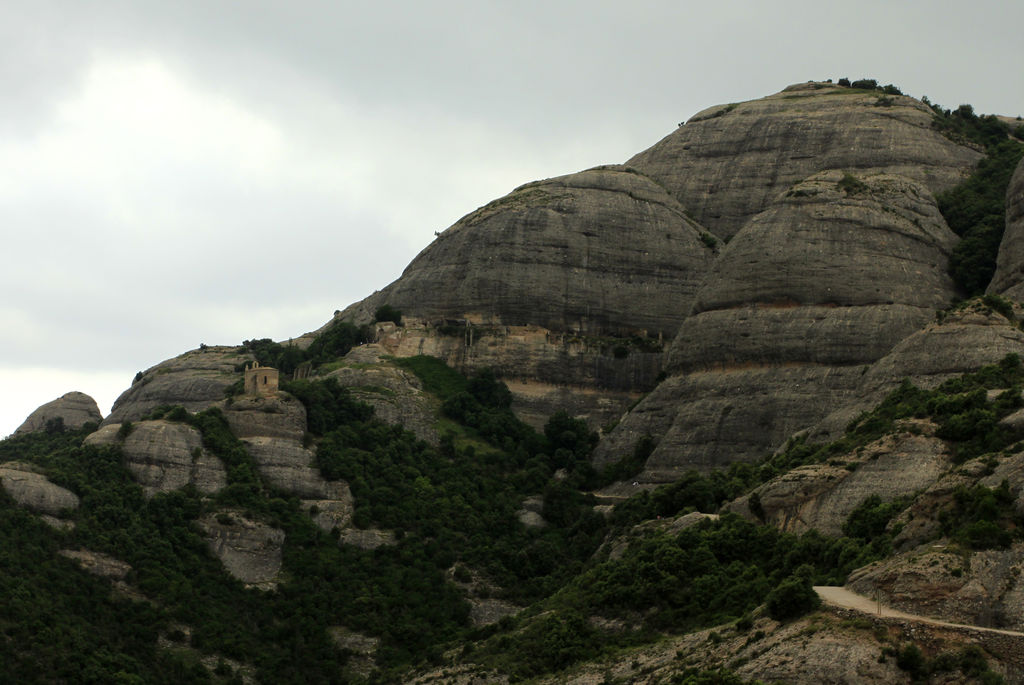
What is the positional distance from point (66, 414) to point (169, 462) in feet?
120

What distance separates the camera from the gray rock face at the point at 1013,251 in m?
85.2

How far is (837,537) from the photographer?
2443 inches

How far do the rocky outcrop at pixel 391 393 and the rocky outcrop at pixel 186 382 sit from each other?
1000 centimetres

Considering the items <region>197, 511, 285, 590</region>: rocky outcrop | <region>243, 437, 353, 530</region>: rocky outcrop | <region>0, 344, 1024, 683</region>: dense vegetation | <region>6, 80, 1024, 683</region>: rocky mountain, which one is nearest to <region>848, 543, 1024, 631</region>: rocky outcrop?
<region>6, 80, 1024, 683</region>: rocky mountain

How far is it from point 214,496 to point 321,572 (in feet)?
21.8

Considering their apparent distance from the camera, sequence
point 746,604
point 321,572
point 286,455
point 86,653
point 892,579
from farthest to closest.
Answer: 1. point 286,455
2. point 321,572
3. point 86,653
4. point 746,604
5. point 892,579

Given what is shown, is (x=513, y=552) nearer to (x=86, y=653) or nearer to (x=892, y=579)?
(x=86, y=653)

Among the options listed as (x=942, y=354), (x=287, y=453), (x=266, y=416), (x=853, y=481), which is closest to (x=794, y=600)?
(x=853, y=481)

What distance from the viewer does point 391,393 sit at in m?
99.0

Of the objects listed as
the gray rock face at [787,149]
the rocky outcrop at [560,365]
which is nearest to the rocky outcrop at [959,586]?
the rocky outcrop at [560,365]

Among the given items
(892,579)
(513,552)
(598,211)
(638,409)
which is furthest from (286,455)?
(892,579)

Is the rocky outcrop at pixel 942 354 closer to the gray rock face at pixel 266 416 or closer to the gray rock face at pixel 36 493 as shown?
the gray rock face at pixel 266 416

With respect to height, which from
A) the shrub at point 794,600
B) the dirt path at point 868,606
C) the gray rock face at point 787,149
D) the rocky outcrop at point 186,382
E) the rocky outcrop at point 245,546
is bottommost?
the dirt path at point 868,606

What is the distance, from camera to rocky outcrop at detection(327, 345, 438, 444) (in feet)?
320
